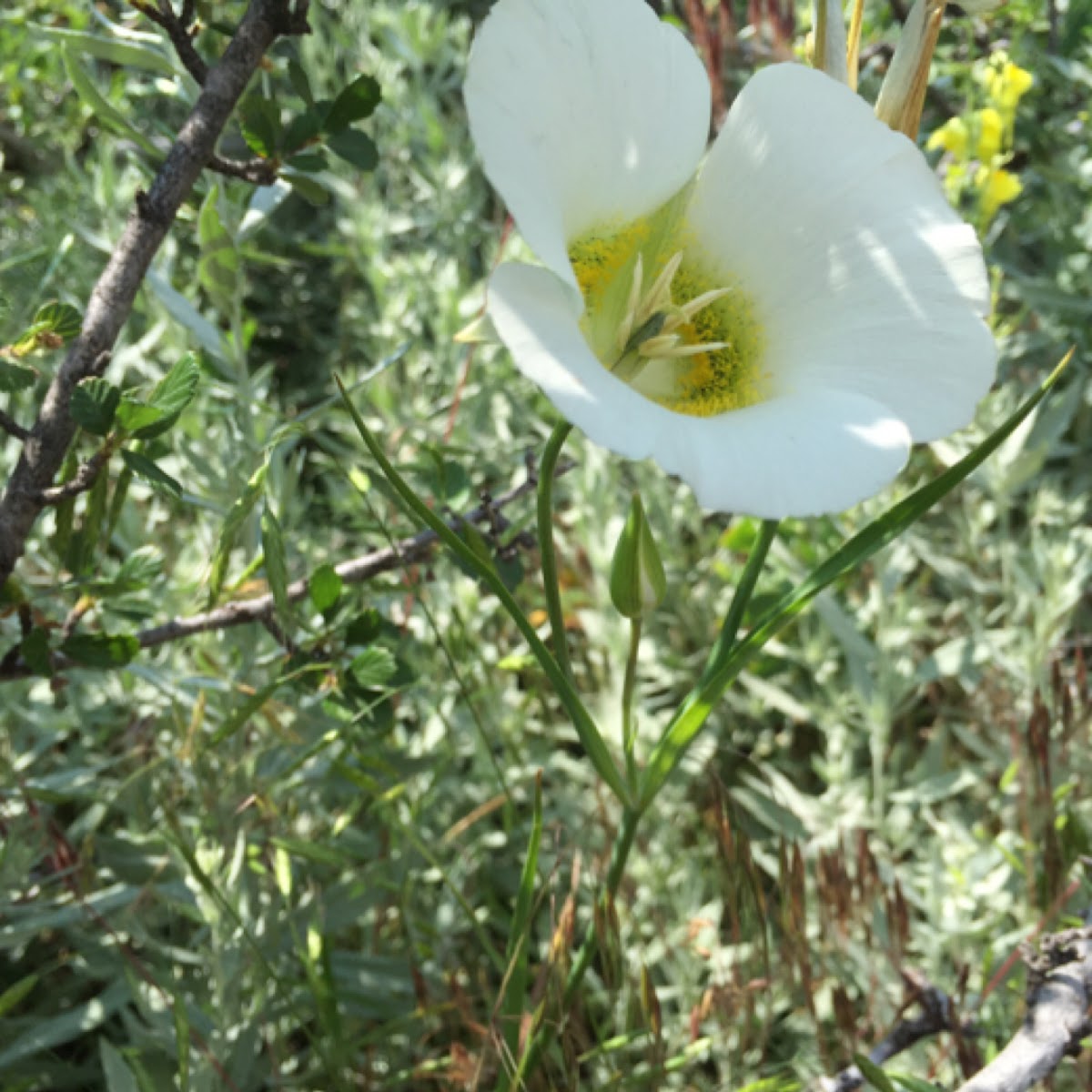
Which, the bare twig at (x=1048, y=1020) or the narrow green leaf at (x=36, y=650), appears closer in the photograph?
the bare twig at (x=1048, y=1020)

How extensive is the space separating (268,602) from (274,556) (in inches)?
7.1

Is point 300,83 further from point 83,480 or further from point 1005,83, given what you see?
point 1005,83

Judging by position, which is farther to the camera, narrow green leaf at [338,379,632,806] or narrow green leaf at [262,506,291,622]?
narrow green leaf at [262,506,291,622]

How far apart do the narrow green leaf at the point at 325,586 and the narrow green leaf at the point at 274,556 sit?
11 cm

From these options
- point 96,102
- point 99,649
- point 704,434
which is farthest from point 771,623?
point 96,102

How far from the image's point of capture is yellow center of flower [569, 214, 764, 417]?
82 cm

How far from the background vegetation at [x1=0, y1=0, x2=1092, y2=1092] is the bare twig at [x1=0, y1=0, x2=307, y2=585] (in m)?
0.03

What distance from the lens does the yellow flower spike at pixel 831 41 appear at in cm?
71

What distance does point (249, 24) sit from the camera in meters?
0.88

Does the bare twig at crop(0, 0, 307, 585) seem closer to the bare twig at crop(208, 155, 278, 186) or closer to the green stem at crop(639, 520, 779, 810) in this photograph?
the bare twig at crop(208, 155, 278, 186)

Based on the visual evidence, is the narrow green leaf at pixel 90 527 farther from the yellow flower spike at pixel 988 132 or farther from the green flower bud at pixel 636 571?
the yellow flower spike at pixel 988 132

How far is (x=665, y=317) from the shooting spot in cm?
82

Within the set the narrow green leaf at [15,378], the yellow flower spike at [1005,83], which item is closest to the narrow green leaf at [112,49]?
the narrow green leaf at [15,378]

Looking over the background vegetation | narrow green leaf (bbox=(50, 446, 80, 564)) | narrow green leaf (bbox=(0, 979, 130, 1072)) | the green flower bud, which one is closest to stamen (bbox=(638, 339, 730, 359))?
the green flower bud
